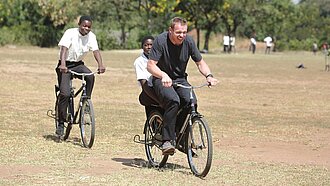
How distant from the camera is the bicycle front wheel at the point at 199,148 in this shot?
847 centimetres

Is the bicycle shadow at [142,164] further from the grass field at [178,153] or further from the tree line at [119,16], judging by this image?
the tree line at [119,16]

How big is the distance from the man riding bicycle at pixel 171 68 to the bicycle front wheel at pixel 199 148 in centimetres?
24

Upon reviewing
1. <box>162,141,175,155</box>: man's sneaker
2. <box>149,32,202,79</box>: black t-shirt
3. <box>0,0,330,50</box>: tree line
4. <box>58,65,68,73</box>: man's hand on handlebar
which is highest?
<box>149,32,202,79</box>: black t-shirt

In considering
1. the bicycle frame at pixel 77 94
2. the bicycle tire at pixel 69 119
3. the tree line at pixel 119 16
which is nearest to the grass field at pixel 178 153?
the bicycle tire at pixel 69 119

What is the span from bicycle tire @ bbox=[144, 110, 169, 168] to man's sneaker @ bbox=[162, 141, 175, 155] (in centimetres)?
26

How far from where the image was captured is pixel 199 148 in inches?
345

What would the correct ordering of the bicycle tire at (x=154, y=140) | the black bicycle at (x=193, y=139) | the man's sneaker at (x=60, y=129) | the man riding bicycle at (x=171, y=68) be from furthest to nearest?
1. the man's sneaker at (x=60, y=129)
2. the bicycle tire at (x=154, y=140)
3. the man riding bicycle at (x=171, y=68)
4. the black bicycle at (x=193, y=139)

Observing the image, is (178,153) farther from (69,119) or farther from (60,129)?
(60,129)

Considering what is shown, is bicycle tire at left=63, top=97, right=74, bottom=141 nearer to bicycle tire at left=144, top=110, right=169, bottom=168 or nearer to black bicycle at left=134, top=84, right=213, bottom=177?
bicycle tire at left=144, top=110, right=169, bottom=168

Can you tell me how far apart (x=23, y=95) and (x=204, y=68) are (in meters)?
11.9

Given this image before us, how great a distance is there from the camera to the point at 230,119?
628 inches

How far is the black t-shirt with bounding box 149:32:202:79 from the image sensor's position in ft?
28.7

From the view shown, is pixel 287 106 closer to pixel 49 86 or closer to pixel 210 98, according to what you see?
pixel 210 98

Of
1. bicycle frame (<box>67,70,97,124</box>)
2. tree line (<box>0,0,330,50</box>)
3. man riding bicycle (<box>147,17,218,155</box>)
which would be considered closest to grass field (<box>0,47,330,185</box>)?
bicycle frame (<box>67,70,97,124</box>)
